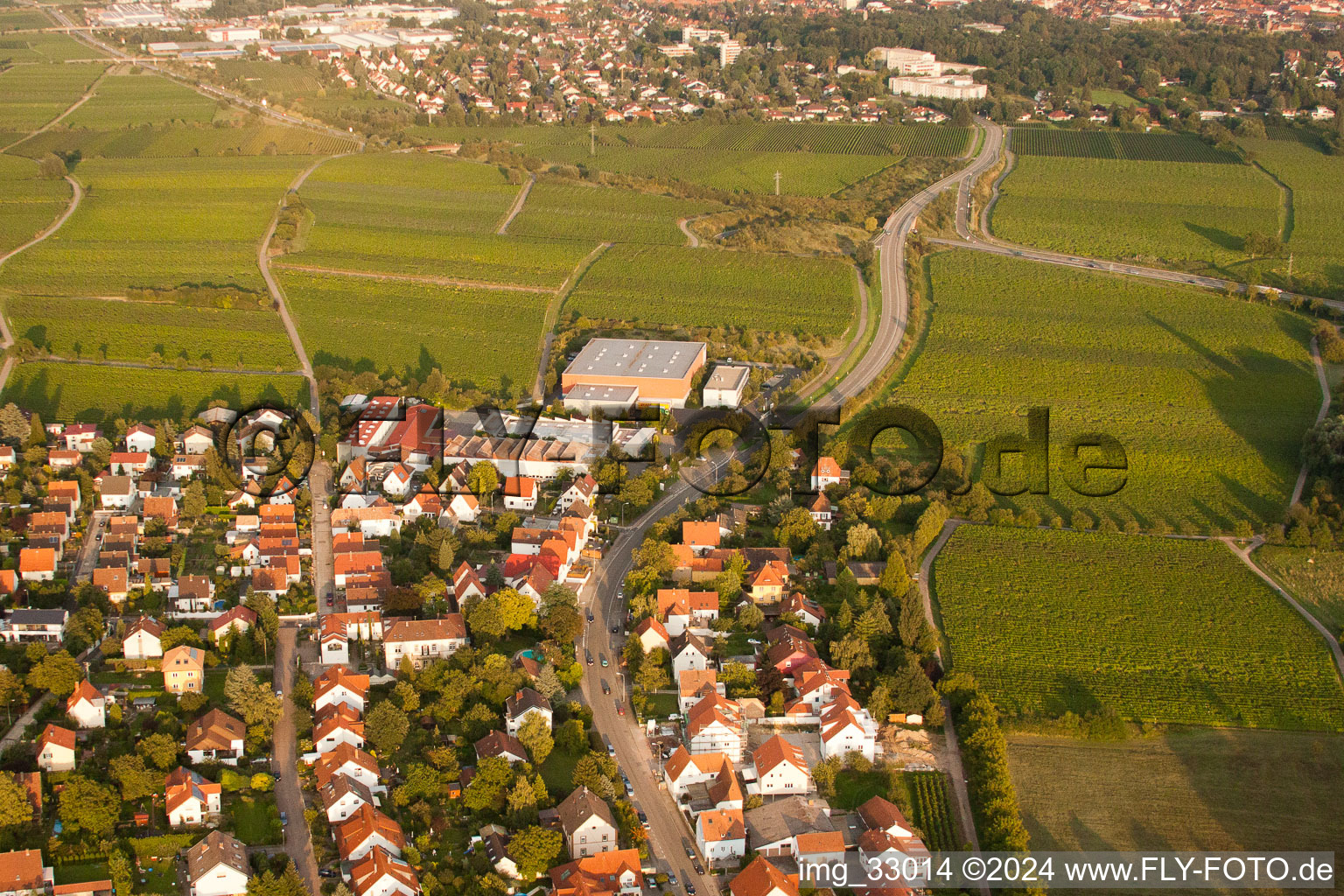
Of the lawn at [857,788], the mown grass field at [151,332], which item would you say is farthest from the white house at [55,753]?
the mown grass field at [151,332]

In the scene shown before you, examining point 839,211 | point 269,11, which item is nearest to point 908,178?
point 839,211

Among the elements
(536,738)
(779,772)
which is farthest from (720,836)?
(536,738)

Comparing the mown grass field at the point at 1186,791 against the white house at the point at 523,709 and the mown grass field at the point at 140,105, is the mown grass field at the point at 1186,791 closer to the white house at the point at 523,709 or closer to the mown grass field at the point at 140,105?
the white house at the point at 523,709

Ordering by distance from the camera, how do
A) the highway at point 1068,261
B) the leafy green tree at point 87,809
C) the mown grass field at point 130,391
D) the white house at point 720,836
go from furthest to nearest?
the highway at point 1068,261 < the mown grass field at point 130,391 < the white house at point 720,836 < the leafy green tree at point 87,809

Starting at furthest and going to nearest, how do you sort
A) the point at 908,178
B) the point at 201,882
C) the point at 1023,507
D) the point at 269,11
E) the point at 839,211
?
the point at 269,11 → the point at 908,178 → the point at 839,211 → the point at 1023,507 → the point at 201,882

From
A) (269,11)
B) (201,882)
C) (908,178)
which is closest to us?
(201,882)

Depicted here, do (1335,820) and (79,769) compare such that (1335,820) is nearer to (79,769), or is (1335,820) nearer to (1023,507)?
(1023,507)
